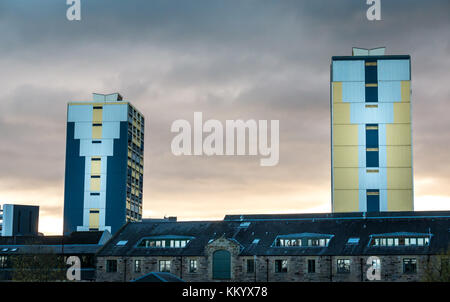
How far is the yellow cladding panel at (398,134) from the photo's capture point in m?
149

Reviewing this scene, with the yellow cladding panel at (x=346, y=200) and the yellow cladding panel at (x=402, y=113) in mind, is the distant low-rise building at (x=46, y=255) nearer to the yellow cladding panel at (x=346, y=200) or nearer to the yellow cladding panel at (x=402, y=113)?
the yellow cladding panel at (x=346, y=200)

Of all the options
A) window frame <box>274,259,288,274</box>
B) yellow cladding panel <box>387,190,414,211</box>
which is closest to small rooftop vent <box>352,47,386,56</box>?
yellow cladding panel <box>387,190,414,211</box>

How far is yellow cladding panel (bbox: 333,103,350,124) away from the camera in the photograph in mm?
149500

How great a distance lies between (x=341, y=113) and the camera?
492 ft

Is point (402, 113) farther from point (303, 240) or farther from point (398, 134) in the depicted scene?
point (303, 240)

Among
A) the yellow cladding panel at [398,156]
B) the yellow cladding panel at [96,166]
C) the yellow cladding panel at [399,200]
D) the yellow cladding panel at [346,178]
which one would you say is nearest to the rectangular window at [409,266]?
the yellow cladding panel at [399,200]

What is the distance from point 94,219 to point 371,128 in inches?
3523

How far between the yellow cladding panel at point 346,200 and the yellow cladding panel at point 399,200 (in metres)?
7.56

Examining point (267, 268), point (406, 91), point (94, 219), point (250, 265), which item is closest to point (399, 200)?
point (406, 91)

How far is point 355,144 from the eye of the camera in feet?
488

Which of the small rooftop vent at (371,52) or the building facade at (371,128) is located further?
the small rooftop vent at (371,52)
